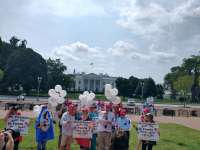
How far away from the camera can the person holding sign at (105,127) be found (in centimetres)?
1459

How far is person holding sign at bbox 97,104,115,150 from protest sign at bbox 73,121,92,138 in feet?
1.46

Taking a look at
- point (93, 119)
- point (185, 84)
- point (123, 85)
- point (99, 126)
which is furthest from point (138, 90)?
point (99, 126)

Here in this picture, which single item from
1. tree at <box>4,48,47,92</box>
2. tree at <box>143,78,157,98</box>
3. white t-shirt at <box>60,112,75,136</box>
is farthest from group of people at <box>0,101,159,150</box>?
tree at <box>143,78,157,98</box>

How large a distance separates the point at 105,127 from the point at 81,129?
836 mm

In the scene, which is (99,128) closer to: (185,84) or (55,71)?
(55,71)

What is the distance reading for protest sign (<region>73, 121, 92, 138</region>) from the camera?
1431 centimetres

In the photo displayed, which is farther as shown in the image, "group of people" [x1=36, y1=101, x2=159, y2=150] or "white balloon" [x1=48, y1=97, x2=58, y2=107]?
"white balloon" [x1=48, y1=97, x2=58, y2=107]

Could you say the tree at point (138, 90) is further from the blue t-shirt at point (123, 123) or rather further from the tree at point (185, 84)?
the blue t-shirt at point (123, 123)

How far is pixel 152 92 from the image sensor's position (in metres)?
144

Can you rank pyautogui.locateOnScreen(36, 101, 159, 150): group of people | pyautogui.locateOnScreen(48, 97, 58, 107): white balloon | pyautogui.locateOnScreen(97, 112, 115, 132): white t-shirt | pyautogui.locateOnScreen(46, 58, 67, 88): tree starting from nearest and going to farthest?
pyautogui.locateOnScreen(36, 101, 159, 150): group of people < pyautogui.locateOnScreen(48, 97, 58, 107): white balloon < pyautogui.locateOnScreen(97, 112, 115, 132): white t-shirt < pyautogui.locateOnScreen(46, 58, 67, 88): tree

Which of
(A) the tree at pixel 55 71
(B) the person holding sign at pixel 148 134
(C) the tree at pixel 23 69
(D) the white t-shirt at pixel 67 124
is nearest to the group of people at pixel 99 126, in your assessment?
(D) the white t-shirt at pixel 67 124

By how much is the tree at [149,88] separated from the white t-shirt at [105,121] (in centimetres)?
12699

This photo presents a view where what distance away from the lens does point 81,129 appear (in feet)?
47.0

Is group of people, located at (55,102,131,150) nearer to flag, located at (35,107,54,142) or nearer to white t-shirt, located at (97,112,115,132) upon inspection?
white t-shirt, located at (97,112,115,132)
